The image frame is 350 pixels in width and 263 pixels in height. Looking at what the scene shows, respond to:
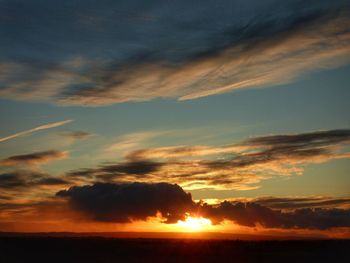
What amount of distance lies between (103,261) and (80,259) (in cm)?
611

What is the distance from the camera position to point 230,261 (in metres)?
82.9

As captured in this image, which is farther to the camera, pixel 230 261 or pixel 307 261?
pixel 307 261

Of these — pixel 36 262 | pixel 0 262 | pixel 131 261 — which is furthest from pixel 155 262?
pixel 0 262

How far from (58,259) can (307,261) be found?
41.0 m

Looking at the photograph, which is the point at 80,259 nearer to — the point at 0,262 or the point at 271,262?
the point at 0,262

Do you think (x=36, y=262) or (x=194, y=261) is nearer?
(x=36, y=262)

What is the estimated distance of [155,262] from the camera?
266 feet

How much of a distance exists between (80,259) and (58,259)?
11.3ft

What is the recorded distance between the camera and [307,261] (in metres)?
88.6

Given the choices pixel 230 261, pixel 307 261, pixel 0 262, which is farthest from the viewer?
pixel 307 261

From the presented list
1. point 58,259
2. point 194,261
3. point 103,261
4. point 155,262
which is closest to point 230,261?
point 194,261

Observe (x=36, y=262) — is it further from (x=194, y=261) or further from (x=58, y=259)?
(x=194, y=261)

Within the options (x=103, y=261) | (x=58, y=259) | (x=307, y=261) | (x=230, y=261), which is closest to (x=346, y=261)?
(x=307, y=261)

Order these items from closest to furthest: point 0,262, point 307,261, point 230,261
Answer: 1. point 0,262
2. point 230,261
3. point 307,261
